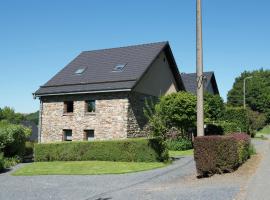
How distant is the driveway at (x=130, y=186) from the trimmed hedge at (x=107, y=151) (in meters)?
2.36

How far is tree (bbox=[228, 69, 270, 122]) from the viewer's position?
89000 millimetres

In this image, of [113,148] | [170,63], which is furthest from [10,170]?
[170,63]

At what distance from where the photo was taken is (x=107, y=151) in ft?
69.8

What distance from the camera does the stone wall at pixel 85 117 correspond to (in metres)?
27.1

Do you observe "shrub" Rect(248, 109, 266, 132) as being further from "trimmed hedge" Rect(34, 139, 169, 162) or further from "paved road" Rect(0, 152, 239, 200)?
"paved road" Rect(0, 152, 239, 200)

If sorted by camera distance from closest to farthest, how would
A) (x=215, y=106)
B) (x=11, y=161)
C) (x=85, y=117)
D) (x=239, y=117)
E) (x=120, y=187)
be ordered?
(x=120, y=187) < (x=11, y=161) < (x=85, y=117) < (x=215, y=106) < (x=239, y=117)

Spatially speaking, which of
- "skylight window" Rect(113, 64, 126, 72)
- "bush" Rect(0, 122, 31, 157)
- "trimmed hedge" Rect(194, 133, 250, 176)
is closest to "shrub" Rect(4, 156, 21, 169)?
"bush" Rect(0, 122, 31, 157)

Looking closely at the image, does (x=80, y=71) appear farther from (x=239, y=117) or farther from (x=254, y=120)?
(x=254, y=120)

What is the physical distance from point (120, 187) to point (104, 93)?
595 inches

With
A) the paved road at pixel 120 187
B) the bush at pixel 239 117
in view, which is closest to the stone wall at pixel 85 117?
the paved road at pixel 120 187

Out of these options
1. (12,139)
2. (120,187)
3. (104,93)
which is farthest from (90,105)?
(120,187)

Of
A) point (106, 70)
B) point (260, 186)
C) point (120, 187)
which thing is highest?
point (106, 70)

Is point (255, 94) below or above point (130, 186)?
above

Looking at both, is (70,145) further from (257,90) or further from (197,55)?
(257,90)
